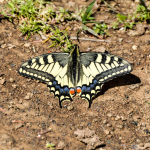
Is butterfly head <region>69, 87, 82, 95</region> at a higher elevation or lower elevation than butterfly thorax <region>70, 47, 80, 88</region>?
lower

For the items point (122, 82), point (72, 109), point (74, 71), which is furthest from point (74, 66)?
point (122, 82)

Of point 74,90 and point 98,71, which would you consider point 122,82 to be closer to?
point 98,71

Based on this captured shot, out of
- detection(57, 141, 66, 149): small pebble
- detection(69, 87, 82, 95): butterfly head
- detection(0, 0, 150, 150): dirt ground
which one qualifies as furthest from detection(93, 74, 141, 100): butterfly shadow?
detection(57, 141, 66, 149): small pebble

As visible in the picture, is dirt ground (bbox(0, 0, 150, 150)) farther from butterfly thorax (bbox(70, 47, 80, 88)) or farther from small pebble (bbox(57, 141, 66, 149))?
butterfly thorax (bbox(70, 47, 80, 88))

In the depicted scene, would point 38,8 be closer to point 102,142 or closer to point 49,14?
point 49,14

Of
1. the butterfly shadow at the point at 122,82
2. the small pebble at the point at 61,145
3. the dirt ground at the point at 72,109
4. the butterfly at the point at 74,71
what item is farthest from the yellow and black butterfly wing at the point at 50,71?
the small pebble at the point at 61,145

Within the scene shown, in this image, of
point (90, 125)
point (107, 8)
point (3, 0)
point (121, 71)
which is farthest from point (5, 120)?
point (107, 8)

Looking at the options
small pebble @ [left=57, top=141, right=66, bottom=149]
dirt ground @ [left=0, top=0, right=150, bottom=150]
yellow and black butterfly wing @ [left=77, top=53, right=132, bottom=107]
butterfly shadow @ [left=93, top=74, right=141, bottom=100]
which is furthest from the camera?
butterfly shadow @ [left=93, top=74, right=141, bottom=100]
